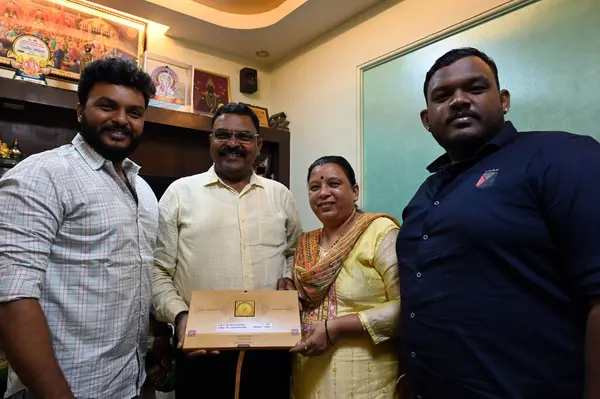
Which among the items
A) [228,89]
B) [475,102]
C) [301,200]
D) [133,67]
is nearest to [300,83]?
[228,89]

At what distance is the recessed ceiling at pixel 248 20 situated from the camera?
7.73 ft

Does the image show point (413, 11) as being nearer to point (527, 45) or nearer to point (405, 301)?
point (527, 45)

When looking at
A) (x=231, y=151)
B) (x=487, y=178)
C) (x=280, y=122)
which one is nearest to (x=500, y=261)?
(x=487, y=178)

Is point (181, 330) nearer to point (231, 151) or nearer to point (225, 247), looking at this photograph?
point (225, 247)

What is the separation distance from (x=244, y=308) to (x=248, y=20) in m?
2.18

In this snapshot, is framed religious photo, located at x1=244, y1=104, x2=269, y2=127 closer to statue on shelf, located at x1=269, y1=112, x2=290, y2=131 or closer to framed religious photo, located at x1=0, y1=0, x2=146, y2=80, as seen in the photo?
statue on shelf, located at x1=269, y1=112, x2=290, y2=131

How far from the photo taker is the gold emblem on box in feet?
3.84

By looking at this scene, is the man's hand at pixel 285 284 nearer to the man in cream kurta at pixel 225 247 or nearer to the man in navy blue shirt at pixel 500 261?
the man in cream kurta at pixel 225 247

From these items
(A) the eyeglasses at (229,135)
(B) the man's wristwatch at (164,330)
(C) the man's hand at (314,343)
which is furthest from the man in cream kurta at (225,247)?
(C) the man's hand at (314,343)

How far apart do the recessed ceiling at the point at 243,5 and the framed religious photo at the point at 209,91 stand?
0.48 metres

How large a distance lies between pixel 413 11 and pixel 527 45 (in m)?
0.71

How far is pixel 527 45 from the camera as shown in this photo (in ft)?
5.56

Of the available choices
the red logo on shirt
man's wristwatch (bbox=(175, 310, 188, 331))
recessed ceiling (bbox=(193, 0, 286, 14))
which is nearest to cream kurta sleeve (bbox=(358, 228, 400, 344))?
the red logo on shirt

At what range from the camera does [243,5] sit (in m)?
2.61
